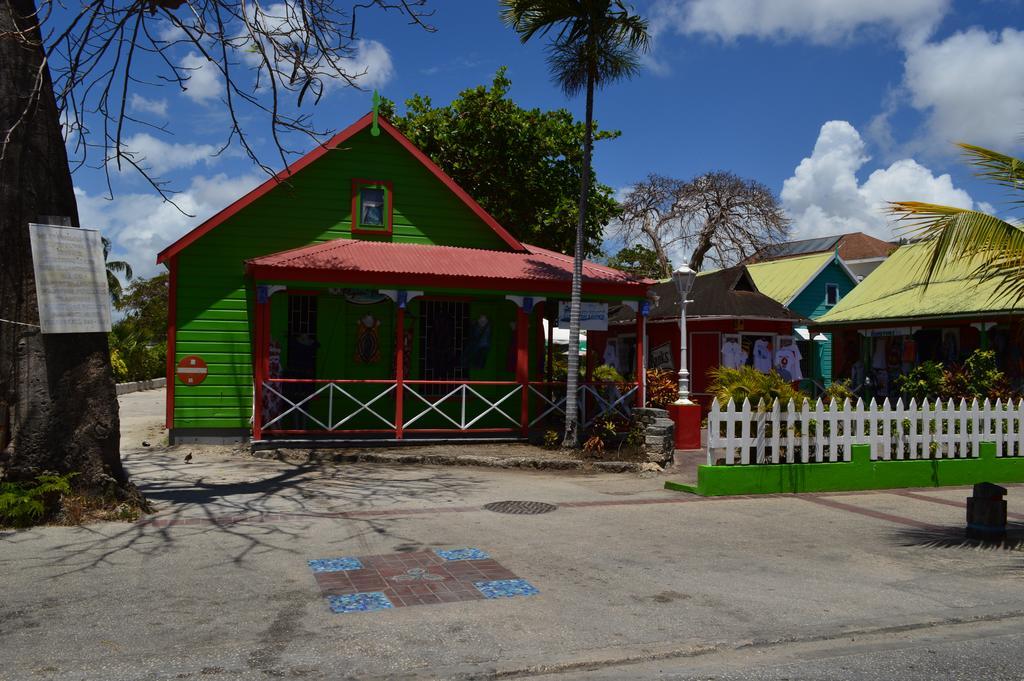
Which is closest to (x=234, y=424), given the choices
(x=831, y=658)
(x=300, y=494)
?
(x=300, y=494)

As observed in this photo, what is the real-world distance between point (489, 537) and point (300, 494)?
10.7 feet

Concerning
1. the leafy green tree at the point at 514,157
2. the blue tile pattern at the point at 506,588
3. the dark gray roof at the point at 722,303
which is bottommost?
the blue tile pattern at the point at 506,588

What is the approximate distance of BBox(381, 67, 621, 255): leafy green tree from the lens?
79.7ft

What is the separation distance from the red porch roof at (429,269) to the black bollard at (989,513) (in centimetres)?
740

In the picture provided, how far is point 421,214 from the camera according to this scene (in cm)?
1645

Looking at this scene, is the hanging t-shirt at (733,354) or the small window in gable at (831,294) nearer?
the hanging t-shirt at (733,354)

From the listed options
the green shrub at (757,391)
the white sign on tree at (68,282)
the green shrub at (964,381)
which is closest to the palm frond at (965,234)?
the green shrub at (757,391)

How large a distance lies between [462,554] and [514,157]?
18.6 m

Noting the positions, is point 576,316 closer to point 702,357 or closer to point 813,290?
point 702,357

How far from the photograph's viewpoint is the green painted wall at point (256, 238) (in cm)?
1481

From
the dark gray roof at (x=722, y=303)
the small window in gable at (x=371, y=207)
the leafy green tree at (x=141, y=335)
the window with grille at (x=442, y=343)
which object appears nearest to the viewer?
the small window in gable at (x=371, y=207)

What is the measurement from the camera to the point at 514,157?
80.1ft

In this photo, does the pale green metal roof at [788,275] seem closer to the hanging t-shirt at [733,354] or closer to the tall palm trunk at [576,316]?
the hanging t-shirt at [733,354]

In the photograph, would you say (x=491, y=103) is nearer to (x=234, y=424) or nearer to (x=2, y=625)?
(x=234, y=424)
